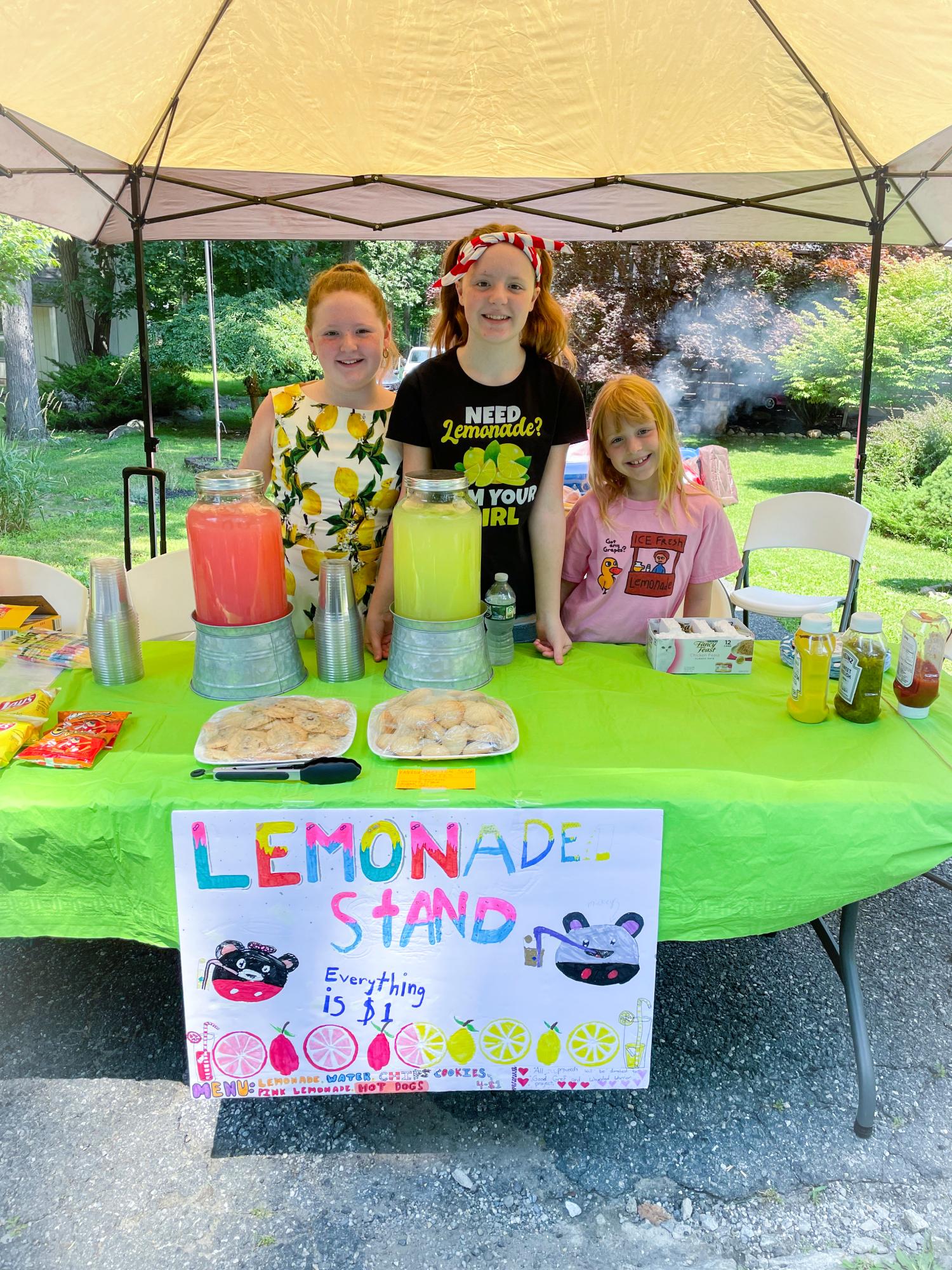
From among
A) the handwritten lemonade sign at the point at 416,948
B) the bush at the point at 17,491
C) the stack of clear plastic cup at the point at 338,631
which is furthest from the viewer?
the bush at the point at 17,491

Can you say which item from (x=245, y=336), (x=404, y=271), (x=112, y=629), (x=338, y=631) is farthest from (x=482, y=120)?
(x=404, y=271)

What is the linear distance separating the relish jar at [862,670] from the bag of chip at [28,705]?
153cm

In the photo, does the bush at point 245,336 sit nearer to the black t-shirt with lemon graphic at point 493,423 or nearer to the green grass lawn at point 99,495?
the green grass lawn at point 99,495

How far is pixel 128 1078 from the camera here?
1847 mm

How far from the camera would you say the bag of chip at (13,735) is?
1498 millimetres

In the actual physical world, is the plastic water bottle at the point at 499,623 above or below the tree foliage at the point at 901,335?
below

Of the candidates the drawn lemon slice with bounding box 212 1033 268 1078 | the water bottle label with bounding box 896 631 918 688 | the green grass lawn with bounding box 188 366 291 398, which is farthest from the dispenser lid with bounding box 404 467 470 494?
the green grass lawn with bounding box 188 366 291 398

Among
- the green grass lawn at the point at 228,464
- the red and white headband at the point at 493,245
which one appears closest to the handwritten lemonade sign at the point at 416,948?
the red and white headband at the point at 493,245

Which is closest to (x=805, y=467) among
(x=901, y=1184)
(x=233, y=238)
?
(x=233, y=238)

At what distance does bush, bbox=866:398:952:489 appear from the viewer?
8383mm

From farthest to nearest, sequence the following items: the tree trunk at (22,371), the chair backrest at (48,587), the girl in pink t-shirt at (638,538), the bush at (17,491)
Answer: the tree trunk at (22,371)
the bush at (17,491)
the chair backrest at (48,587)
the girl in pink t-shirt at (638,538)

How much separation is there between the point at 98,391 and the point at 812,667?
38.4 feet

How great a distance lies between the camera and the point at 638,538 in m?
2.27

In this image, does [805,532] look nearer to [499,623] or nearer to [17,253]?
[499,623]
